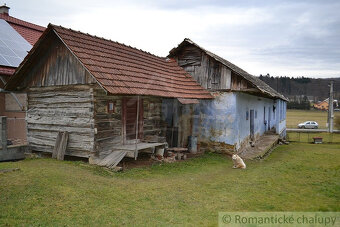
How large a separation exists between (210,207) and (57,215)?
324 cm

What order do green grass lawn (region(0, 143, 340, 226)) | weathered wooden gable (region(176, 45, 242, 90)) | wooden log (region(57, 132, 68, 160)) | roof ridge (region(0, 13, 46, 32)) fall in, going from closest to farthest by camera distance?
1. green grass lawn (region(0, 143, 340, 226))
2. wooden log (region(57, 132, 68, 160))
3. weathered wooden gable (region(176, 45, 242, 90))
4. roof ridge (region(0, 13, 46, 32))

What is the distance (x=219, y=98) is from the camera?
13484 millimetres

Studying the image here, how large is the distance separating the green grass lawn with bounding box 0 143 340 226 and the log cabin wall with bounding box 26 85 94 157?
86cm

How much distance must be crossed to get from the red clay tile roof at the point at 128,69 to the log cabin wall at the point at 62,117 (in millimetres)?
1019

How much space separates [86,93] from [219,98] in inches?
264

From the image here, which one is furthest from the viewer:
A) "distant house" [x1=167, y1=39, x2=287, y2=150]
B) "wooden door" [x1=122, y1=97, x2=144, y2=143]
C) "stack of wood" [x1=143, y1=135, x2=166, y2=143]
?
"distant house" [x1=167, y1=39, x2=287, y2=150]

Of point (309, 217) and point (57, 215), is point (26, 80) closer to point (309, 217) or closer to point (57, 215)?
point (57, 215)

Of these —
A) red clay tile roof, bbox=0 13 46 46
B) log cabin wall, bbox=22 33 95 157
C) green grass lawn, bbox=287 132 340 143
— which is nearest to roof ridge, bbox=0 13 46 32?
red clay tile roof, bbox=0 13 46 46

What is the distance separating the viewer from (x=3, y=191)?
247 inches

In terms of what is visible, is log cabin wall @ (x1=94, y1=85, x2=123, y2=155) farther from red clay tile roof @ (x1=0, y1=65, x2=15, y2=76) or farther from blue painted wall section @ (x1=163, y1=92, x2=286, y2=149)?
red clay tile roof @ (x1=0, y1=65, x2=15, y2=76)

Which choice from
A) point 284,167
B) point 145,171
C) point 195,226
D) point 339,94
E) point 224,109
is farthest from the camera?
point 339,94

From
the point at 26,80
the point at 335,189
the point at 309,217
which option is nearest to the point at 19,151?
the point at 26,80

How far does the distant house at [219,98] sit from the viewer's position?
42.7 ft

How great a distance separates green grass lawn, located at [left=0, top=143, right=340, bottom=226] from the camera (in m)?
5.34
